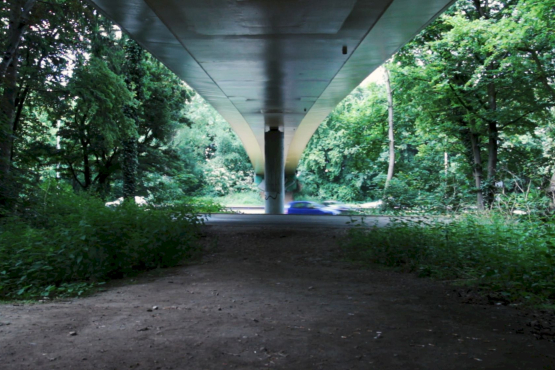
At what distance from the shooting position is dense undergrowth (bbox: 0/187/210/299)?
6.57 meters

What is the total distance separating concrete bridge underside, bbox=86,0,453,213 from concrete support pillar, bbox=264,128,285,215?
20.0ft

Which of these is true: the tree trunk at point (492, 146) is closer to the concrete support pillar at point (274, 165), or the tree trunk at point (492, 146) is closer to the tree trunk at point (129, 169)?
the concrete support pillar at point (274, 165)

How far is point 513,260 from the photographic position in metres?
6.97

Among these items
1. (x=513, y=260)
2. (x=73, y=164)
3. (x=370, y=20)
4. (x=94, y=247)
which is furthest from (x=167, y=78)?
(x=513, y=260)

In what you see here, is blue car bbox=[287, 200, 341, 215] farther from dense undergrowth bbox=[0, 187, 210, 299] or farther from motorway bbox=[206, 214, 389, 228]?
dense undergrowth bbox=[0, 187, 210, 299]

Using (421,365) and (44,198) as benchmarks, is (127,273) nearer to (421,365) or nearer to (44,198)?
(44,198)

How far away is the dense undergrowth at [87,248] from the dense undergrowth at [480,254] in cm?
376

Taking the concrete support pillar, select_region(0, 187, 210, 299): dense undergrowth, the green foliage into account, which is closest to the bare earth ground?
select_region(0, 187, 210, 299): dense undergrowth

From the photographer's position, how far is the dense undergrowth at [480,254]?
6191 mm

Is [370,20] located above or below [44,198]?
above

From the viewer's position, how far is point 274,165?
79.9 ft

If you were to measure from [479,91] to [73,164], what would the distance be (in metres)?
18.5

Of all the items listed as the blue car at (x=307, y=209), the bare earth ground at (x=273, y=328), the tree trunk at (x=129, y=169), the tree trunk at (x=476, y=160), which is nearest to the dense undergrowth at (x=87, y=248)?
the bare earth ground at (x=273, y=328)

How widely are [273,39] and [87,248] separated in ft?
20.9
